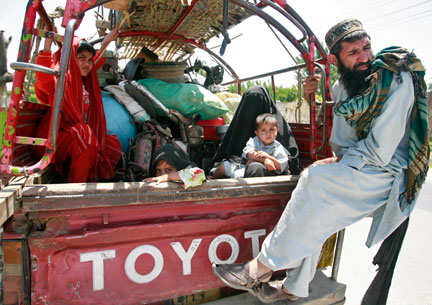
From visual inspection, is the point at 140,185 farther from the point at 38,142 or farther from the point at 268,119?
the point at 268,119

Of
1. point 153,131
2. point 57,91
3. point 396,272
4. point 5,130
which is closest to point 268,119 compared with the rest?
point 153,131

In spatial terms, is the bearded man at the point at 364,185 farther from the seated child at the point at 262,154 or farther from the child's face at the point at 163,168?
the child's face at the point at 163,168

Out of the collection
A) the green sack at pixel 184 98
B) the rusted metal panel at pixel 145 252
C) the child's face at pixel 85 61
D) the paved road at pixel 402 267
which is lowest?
the paved road at pixel 402 267

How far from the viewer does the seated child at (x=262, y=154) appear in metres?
2.19

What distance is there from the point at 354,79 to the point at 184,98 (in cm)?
156

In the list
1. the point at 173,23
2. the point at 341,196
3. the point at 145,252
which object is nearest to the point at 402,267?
the point at 341,196

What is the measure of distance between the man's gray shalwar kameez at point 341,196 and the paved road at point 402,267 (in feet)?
4.25

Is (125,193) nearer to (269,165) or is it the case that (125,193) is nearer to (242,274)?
(242,274)

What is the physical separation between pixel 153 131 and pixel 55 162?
0.87 meters

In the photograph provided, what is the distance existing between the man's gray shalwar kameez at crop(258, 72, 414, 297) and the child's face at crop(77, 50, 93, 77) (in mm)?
1749

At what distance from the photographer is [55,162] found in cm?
205

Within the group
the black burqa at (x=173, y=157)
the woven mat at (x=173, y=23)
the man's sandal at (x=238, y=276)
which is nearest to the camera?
the man's sandal at (x=238, y=276)

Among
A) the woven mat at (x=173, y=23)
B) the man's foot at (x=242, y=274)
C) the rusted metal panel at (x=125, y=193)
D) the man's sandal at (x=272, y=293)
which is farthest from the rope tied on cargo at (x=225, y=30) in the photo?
the man's sandal at (x=272, y=293)

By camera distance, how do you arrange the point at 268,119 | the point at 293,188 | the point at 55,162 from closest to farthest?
the point at 293,188
the point at 55,162
the point at 268,119
